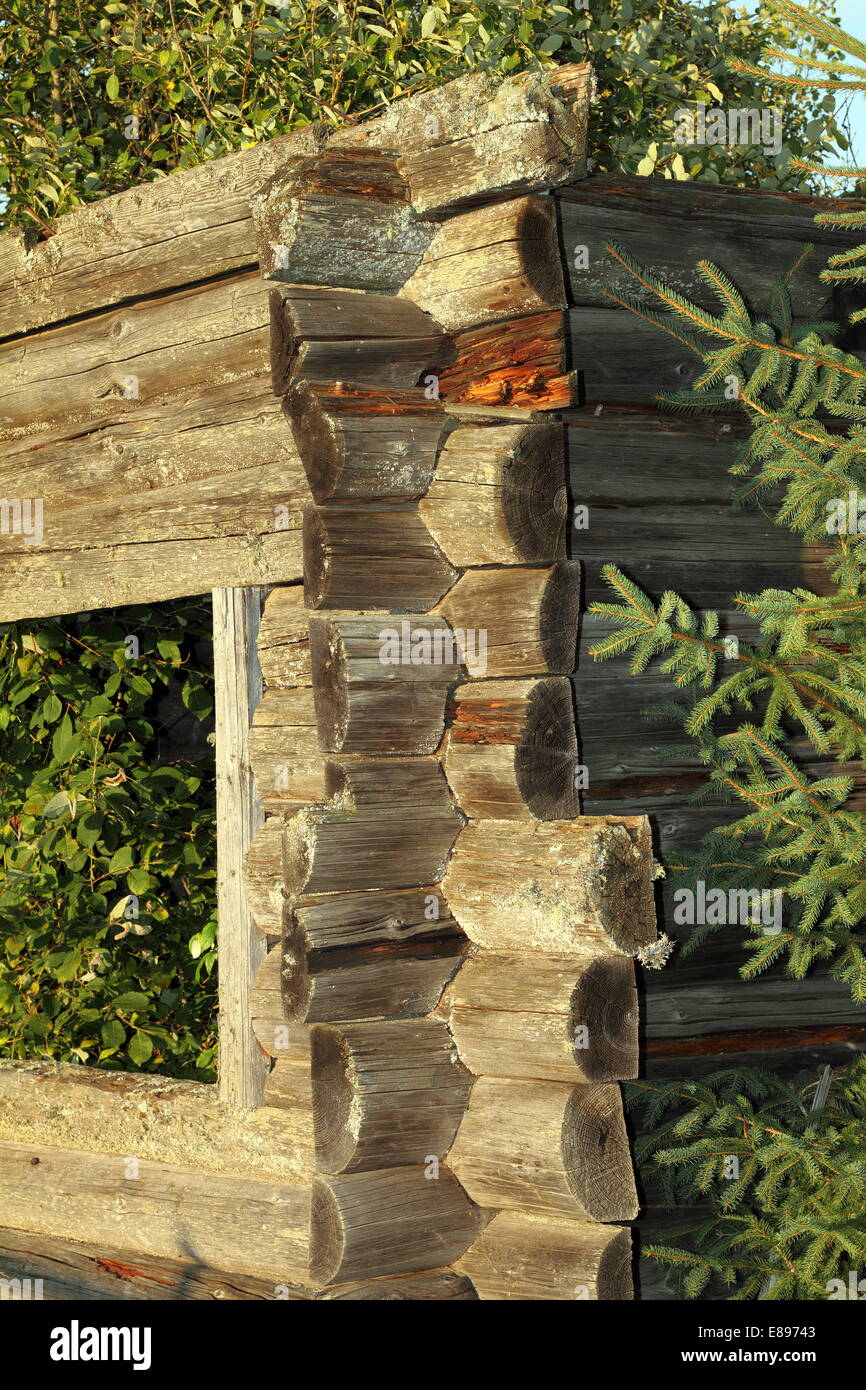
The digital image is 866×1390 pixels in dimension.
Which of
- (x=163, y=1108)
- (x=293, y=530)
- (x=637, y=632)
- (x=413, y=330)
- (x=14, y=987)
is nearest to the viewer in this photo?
(x=637, y=632)

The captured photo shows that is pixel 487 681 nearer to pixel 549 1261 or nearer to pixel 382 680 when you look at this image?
pixel 382 680

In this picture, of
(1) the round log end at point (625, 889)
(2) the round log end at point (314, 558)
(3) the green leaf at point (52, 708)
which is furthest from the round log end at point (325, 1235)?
(3) the green leaf at point (52, 708)

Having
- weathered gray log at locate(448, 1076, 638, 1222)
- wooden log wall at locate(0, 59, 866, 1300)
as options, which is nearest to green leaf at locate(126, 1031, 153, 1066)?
wooden log wall at locate(0, 59, 866, 1300)

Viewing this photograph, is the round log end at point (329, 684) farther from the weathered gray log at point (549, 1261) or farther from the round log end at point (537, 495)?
the weathered gray log at point (549, 1261)

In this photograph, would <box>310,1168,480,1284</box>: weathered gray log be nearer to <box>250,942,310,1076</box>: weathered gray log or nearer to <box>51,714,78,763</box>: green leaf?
<box>250,942,310,1076</box>: weathered gray log

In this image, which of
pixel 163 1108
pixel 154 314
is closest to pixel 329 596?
pixel 154 314

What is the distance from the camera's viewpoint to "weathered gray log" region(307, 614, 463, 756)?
15.1 ft

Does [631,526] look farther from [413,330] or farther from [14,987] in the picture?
[14,987]

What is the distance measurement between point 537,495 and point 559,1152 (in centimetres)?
182

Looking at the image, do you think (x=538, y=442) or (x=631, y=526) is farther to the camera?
(x=631, y=526)

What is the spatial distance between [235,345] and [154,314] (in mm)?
545

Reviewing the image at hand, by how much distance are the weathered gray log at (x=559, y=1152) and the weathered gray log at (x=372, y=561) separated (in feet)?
4.75

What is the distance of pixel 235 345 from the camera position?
17.9 ft

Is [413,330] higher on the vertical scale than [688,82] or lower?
lower
